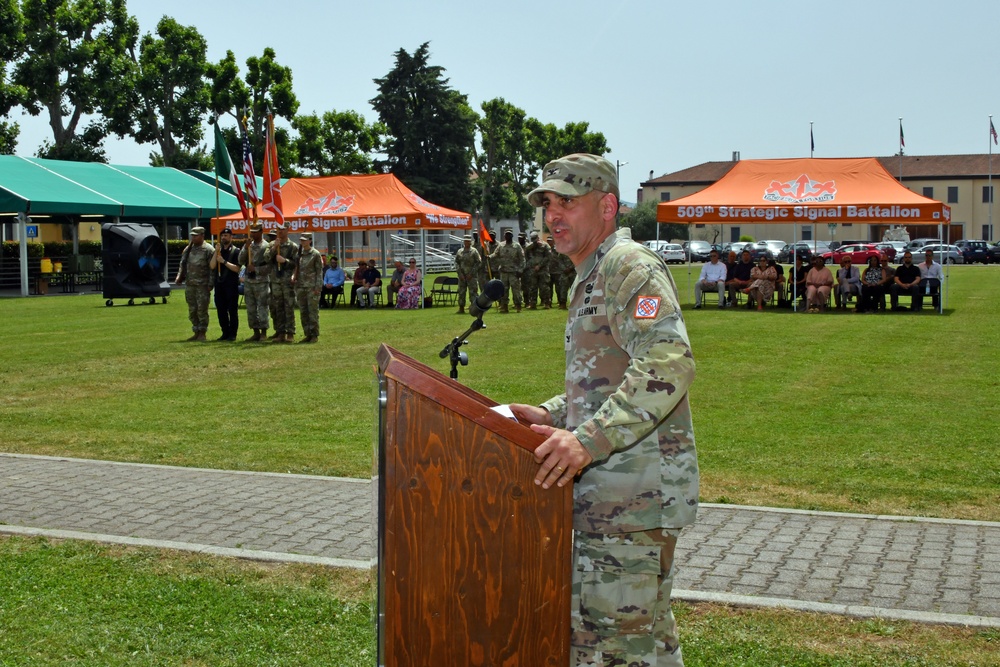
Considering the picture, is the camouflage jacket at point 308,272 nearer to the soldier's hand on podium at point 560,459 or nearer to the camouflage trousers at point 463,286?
the camouflage trousers at point 463,286

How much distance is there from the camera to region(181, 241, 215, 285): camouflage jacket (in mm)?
19109

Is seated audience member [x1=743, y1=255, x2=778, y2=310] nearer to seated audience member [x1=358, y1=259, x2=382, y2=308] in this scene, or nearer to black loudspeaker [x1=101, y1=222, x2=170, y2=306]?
seated audience member [x1=358, y1=259, x2=382, y2=308]

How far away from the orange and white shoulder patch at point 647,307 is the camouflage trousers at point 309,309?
1598 centimetres

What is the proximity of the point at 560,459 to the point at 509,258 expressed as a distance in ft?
80.1

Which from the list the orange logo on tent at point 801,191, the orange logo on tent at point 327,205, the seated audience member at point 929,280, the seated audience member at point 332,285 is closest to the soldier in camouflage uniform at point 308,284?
the seated audience member at point 332,285

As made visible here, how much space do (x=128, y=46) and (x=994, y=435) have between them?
5784 centimetres

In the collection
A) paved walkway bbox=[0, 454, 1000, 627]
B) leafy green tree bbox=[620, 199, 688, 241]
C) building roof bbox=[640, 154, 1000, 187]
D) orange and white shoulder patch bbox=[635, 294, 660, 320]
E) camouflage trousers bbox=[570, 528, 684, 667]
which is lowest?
paved walkway bbox=[0, 454, 1000, 627]

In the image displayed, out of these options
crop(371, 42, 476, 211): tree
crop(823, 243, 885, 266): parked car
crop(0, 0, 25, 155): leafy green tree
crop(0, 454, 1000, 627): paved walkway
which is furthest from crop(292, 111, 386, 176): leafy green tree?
crop(0, 454, 1000, 627): paved walkway

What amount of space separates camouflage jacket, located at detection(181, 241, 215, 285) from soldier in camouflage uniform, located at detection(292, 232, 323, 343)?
1802 mm

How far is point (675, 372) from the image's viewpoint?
2.89 metres

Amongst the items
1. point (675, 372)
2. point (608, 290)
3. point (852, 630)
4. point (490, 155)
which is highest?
point (490, 155)

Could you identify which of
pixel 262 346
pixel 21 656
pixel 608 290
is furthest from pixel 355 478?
pixel 262 346

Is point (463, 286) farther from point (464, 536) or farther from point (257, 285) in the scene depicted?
point (464, 536)

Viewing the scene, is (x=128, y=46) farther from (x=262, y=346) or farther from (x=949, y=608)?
(x=949, y=608)
